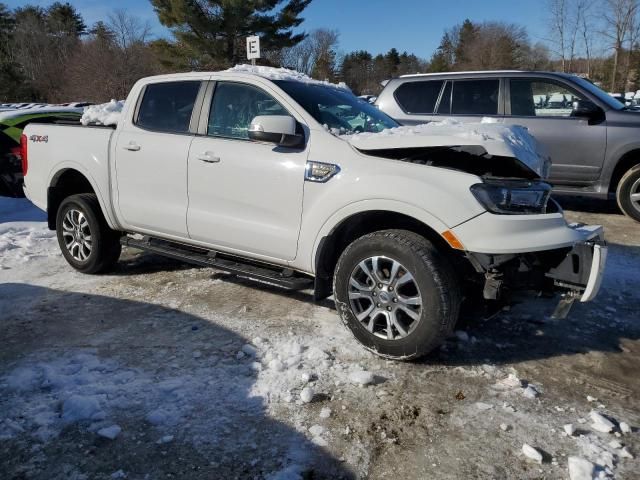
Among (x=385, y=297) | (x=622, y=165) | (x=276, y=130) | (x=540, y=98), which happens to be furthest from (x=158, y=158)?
(x=622, y=165)

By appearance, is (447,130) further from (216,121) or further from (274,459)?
(274,459)

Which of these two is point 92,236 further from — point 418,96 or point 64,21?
point 64,21

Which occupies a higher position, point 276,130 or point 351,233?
point 276,130

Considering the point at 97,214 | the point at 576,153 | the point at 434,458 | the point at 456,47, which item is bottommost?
the point at 434,458

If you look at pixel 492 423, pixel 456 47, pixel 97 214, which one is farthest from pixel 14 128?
pixel 456 47

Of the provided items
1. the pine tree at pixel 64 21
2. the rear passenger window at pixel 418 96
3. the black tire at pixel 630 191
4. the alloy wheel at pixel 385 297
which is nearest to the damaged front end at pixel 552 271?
the alloy wheel at pixel 385 297

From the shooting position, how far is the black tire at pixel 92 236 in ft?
16.3

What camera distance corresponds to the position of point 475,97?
24.9 feet

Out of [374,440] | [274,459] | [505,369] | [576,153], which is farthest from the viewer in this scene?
[576,153]

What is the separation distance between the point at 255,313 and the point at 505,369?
1.90 meters

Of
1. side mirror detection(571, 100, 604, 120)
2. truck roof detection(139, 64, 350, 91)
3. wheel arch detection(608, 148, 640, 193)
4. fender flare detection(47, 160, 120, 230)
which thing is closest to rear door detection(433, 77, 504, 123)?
side mirror detection(571, 100, 604, 120)

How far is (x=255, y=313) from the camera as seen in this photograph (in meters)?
4.17

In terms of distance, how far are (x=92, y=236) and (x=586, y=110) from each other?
6.26 m

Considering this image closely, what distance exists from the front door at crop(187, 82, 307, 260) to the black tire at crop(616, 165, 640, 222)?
208 inches
